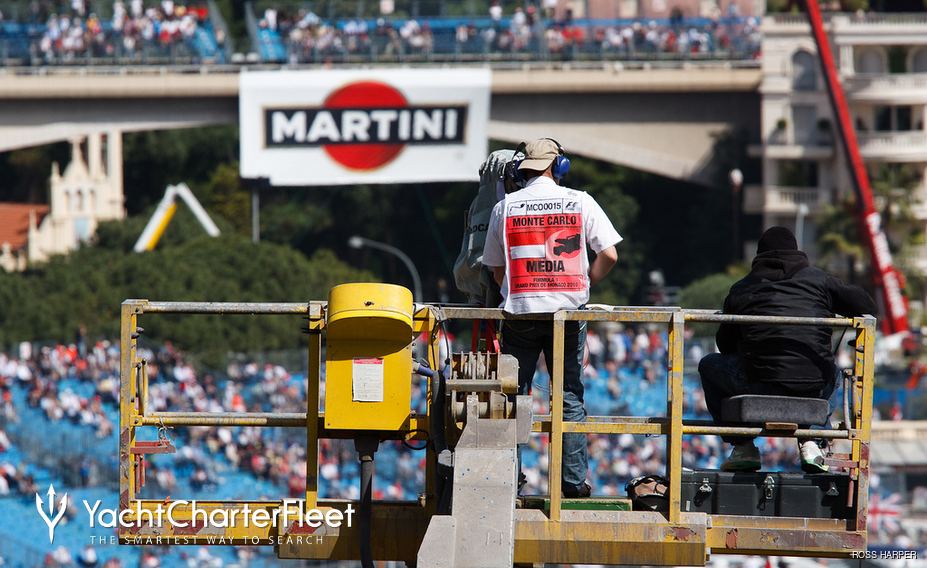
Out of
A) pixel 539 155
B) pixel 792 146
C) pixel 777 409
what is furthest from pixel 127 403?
pixel 792 146

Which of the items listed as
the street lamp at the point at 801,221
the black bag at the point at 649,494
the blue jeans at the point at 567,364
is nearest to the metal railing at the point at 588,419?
the black bag at the point at 649,494

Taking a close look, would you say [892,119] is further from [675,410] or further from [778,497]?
[675,410]

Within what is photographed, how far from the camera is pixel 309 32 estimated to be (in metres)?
68.0

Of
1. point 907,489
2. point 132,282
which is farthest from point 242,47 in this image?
point 907,489

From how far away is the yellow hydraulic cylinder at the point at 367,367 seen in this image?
9688 mm

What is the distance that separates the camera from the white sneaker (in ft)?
33.9

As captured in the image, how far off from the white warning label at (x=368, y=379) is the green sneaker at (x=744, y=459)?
1.95 meters

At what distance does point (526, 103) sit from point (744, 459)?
182 feet

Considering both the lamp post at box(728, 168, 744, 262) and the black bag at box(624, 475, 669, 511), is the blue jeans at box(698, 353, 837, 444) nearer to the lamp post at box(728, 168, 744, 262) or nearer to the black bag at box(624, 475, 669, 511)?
the black bag at box(624, 475, 669, 511)

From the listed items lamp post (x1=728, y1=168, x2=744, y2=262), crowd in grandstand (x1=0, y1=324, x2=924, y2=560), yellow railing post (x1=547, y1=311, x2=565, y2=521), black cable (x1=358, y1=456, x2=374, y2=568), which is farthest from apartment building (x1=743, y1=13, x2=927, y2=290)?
black cable (x1=358, y1=456, x2=374, y2=568)

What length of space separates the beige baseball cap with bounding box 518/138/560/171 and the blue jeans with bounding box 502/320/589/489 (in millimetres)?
786

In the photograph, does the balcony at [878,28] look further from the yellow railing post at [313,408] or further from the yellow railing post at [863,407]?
the yellow railing post at [313,408]

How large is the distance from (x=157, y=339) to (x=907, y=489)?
19526 millimetres

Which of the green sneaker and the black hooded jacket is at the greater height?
the black hooded jacket
